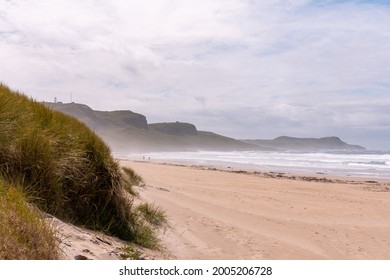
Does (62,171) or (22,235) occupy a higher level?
(62,171)

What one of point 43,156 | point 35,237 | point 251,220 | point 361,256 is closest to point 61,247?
point 35,237

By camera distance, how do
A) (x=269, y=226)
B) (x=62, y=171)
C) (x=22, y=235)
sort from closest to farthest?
(x=22, y=235) → (x=62, y=171) → (x=269, y=226)

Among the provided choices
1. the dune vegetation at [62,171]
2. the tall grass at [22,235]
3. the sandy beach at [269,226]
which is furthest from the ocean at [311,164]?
the tall grass at [22,235]

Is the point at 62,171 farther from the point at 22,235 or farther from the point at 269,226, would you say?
the point at 269,226

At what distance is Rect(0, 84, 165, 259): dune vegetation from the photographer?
16.0ft

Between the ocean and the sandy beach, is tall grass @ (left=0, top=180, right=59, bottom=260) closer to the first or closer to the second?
the sandy beach

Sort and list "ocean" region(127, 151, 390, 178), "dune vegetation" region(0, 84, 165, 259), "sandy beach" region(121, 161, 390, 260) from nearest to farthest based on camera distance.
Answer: "dune vegetation" region(0, 84, 165, 259), "sandy beach" region(121, 161, 390, 260), "ocean" region(127, 151, 390, 178)

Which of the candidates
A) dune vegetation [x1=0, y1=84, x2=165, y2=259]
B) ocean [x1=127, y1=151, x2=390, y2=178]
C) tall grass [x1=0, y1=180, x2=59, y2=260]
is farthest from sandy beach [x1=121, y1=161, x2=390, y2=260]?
ocean [x1=127, y1=151, x2=390, y2=178]

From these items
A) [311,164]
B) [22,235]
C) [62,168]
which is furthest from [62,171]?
[311,164]

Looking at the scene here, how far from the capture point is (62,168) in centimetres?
527

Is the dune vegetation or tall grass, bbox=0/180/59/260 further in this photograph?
the dune vegetation

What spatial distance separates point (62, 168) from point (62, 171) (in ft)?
0.13
